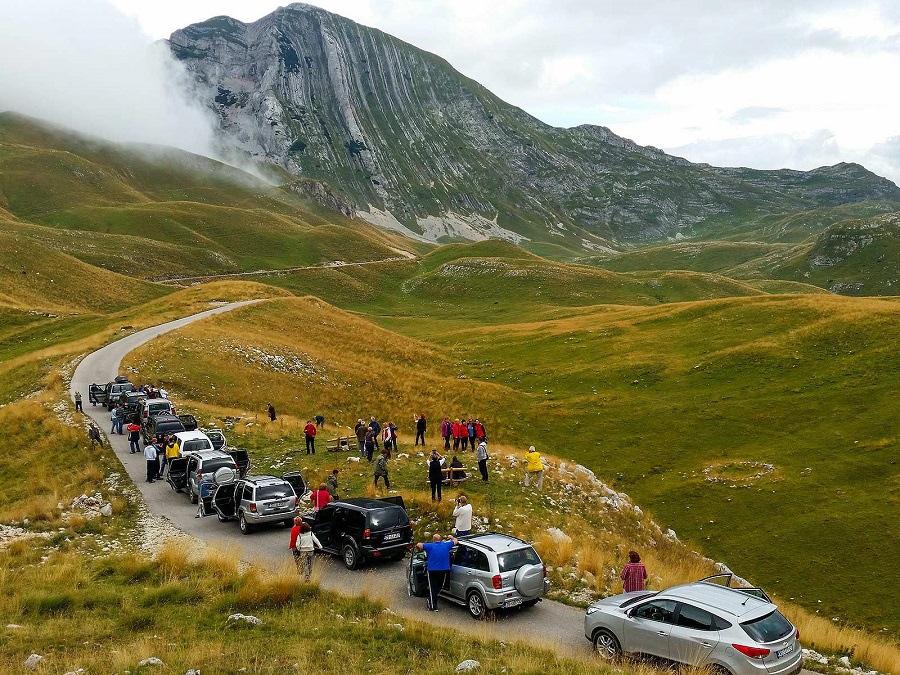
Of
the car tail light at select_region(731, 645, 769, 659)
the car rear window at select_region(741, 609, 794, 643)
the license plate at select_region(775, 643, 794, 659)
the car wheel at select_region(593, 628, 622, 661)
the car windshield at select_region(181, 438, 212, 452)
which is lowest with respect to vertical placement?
the car windshield at select_region(181, 438, 212, 452)

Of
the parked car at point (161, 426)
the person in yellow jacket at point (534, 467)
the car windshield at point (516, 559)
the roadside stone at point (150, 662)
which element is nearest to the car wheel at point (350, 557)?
the car windshield at point (516, 559)

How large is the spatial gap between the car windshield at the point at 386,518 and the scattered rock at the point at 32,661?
924cm

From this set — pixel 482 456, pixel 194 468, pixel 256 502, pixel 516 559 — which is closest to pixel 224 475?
pixel 194 468

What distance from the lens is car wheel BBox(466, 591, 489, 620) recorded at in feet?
50.6

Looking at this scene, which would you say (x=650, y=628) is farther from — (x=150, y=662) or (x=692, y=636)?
(x=150, y=662)

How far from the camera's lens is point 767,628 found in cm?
1191

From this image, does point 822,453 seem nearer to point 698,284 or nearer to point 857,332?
point 857,332

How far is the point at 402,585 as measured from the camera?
17.6 meters

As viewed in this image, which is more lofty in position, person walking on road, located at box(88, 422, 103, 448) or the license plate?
the license plate

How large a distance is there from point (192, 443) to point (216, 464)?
4257mm

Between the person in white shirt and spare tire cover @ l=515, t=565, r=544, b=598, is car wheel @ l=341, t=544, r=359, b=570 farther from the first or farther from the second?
spare tire cover @ l=515, t=565, r=544, b=598

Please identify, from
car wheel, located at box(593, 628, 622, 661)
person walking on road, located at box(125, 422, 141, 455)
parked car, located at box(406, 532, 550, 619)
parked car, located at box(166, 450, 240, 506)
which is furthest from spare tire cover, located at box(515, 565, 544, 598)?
person walking on road, located at box(125, 422, 141, 455)

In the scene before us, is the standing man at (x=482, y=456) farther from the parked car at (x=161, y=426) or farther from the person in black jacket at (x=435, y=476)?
the parked car at (x=161, y=426)

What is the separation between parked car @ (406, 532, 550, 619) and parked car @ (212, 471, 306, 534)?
7.76 m
